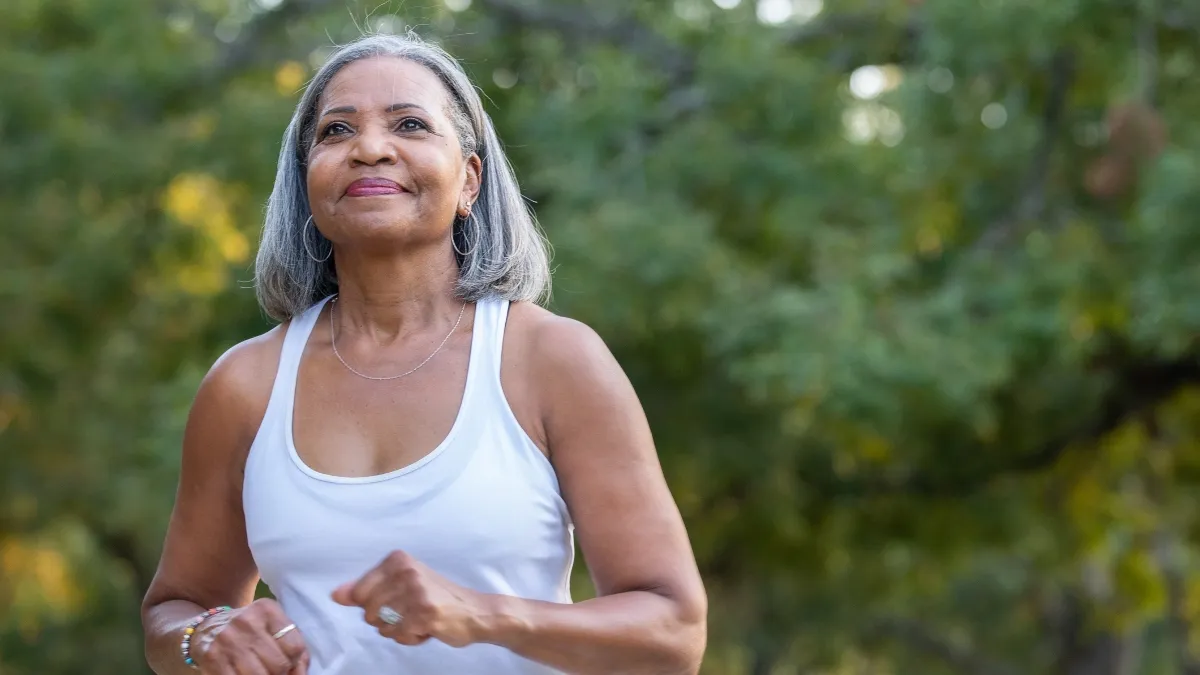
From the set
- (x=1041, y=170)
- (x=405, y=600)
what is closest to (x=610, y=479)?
(x=405, y=600)

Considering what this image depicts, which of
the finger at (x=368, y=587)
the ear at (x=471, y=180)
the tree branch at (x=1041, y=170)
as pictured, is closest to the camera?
the finger at (x=368, y=587)

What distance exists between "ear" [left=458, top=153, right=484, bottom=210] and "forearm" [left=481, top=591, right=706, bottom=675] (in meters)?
0.65

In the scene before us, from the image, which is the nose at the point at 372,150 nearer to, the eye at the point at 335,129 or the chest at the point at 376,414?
the eye at the point at 335,129

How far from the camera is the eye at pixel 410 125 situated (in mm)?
2293

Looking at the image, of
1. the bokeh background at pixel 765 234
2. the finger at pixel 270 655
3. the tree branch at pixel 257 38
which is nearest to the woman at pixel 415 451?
the finger at pixel 270 655

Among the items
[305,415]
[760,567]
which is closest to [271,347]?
[305,415]

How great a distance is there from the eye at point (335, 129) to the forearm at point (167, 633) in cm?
69

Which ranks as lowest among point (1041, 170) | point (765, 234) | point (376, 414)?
point (765, 234)

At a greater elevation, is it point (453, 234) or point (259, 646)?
point (453, 234)

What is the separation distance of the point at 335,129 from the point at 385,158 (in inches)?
4.3

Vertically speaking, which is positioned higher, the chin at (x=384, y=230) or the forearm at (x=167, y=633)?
the chin at (x=384, y=230)

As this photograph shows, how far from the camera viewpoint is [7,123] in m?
8.23

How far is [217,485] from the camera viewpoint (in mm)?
2389

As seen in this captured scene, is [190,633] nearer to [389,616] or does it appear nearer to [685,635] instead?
[389,616]
